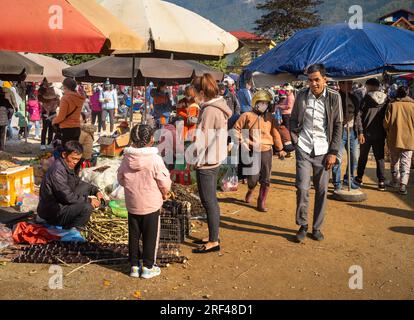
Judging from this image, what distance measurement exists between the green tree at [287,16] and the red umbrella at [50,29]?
7076 cm

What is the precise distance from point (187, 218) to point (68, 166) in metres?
1.63

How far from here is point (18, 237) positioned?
214 inches

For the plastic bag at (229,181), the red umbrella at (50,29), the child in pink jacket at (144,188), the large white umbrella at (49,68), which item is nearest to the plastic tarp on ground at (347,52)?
the plastic bag at (229,181)

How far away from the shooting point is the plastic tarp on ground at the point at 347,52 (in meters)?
6.06

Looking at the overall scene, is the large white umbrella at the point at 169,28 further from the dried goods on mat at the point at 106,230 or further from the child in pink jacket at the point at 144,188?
the dried goods on mat at the point at 106,230

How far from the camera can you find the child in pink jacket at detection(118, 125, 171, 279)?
169 inches

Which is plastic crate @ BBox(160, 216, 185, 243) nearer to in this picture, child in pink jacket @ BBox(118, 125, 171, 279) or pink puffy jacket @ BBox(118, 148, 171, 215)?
Result: child in pink jacket @ BBox(118, 125, 171, 279)

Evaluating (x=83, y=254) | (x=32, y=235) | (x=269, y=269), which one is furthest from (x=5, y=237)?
(x=269, y=269)

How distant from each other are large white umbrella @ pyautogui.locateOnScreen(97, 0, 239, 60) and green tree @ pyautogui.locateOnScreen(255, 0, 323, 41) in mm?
68248

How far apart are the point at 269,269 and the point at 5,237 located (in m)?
3.21

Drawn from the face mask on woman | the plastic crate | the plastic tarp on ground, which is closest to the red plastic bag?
the plastic crate

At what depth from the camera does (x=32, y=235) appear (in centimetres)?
548

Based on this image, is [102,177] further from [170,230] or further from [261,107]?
[261,107]

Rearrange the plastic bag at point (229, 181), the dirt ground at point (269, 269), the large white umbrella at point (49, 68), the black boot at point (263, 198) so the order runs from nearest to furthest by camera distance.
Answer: the dirt ground at point (269, 269)
the black boot at point (263, 198)
the plastic bag at point (229, 181)
the large white umbrella at point (49, 68)
